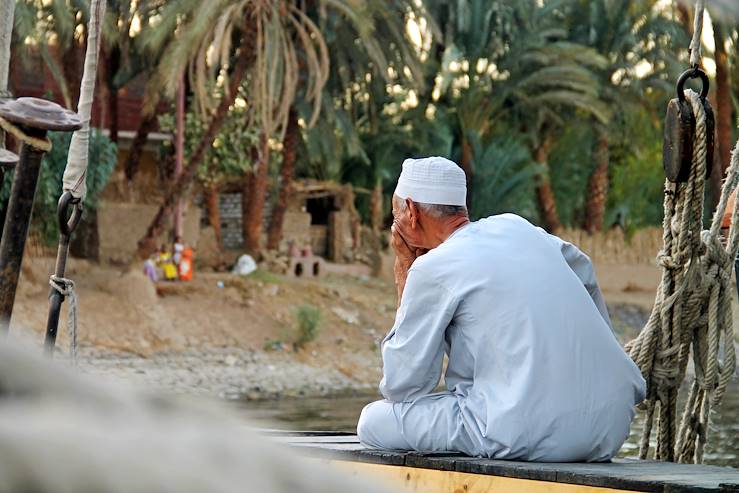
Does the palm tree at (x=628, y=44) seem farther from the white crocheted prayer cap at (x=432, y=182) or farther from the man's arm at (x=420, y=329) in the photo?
the man's arm at (x=420, y=329)

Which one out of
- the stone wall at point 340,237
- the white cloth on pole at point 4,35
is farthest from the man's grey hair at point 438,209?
the stone wall at point 340,237

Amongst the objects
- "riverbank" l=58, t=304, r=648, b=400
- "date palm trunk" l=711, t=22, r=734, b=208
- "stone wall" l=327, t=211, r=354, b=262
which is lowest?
"riverbank" l=58, t=304, r=648, b=400

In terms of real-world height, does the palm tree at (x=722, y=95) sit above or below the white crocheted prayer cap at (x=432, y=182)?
above

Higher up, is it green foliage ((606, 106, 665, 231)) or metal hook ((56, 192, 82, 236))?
green foliage ((606, 106, 665, 231))

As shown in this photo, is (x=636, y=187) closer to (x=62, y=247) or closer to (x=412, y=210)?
(x=62, y=247)

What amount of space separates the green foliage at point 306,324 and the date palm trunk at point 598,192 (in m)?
10.9

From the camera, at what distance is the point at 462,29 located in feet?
93.0

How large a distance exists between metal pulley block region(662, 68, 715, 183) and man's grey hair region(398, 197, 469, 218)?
1.33m

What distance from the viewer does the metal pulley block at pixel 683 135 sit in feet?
15.9

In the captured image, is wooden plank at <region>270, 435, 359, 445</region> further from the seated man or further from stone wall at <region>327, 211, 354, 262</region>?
stone wall at <region>327, 211, 354, 262</region>

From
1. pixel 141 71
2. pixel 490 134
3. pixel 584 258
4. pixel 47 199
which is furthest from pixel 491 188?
pixel 584 258

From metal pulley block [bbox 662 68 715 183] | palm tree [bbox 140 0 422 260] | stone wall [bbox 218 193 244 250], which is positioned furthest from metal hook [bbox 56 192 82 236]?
stone wall [bbox 218 193 244 250]

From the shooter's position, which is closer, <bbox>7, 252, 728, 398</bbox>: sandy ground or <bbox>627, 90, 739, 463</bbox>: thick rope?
<bbox>627, 90, 739, 463</bbox>: thick rope

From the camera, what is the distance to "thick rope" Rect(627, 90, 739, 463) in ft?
15.6
